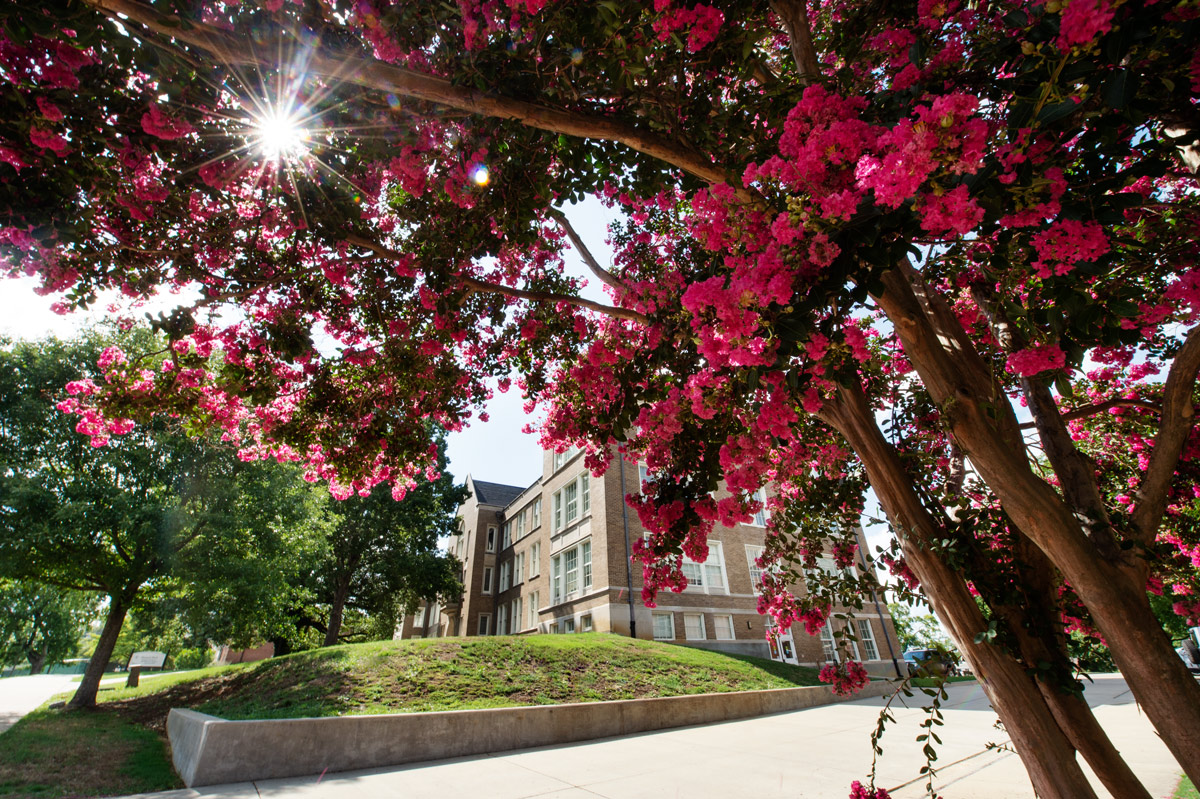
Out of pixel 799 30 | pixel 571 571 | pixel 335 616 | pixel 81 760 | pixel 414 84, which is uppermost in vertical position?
pixel 799 30

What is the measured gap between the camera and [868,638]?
22766 mm

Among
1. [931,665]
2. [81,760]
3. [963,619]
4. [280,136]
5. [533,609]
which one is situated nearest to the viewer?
[963,619]

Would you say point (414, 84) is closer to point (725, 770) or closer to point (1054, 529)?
point (1054, 529)

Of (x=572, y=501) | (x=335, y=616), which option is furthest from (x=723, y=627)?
(x=335, y=616)

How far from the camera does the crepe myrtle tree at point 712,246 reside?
2.13 metres

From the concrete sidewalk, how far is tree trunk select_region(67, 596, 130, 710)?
13190 mm

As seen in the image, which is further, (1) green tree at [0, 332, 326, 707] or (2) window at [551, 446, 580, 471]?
(2) window at [551, 446, 580, 471]

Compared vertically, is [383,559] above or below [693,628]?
above

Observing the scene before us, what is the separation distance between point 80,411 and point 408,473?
3492 mm

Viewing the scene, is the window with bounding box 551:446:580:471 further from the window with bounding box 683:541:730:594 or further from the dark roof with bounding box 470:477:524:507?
the dark roof with bounding box 470:477:524:507

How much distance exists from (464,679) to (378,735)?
2810mm

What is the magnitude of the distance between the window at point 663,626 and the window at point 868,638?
30.3 ft

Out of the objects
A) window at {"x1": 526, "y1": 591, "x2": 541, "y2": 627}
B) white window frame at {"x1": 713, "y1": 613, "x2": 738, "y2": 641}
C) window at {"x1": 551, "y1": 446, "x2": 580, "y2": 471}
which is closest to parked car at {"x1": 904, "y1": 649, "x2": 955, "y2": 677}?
white window frame at {"x1": 713, "y1": 613, "x2": 738, "y2": 641}

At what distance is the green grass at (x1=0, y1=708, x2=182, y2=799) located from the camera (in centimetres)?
564
